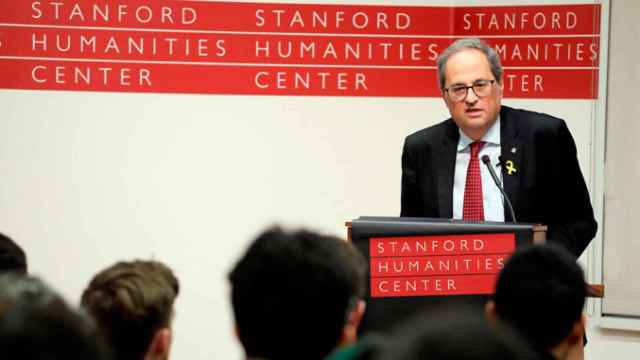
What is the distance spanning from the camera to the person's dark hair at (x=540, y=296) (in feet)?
6.80

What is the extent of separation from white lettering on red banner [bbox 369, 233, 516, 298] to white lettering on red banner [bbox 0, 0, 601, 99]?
2286mm

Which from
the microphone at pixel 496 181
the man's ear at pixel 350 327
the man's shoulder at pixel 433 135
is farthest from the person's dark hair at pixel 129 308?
the man's shoulder at pixel 433 135

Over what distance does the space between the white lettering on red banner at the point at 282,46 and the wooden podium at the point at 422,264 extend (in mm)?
2277

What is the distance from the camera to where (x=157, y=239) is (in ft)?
16.8

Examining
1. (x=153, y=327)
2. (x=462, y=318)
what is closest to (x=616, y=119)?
(x=153, y=327)

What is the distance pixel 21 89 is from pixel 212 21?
0.95 m

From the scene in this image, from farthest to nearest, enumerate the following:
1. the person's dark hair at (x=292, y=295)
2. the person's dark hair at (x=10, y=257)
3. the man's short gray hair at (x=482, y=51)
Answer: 1. the man's short gray hair at (x=482, y=51)
2. the person's dark hair at (x=10, y=257)
3. the person's dark hair at (x=292, y=295)

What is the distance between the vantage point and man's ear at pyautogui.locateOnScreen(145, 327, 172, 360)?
88.8 inches

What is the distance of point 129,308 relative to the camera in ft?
7.45

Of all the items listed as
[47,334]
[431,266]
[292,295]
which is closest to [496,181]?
[431,266]

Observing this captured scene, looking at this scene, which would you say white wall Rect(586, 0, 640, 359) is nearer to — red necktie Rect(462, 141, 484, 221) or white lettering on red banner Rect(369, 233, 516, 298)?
red necktie Rect(462, 141, 484, 221)

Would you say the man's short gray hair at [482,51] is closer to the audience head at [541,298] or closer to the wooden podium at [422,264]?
the wooden podium at [422,264]

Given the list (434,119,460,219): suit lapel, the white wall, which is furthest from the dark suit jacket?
the white wall

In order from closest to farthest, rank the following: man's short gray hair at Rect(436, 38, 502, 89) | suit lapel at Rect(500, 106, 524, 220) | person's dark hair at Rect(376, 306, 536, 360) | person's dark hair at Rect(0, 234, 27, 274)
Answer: person's dark hair at Rect(376, 306, 536, 360)
person's dark hair at Rect(0, 234, 27, 274)
suit lapel at Rect(500, 106, 524, 220)
man's short gray hair at Rect(436, 38, 502, 89)
